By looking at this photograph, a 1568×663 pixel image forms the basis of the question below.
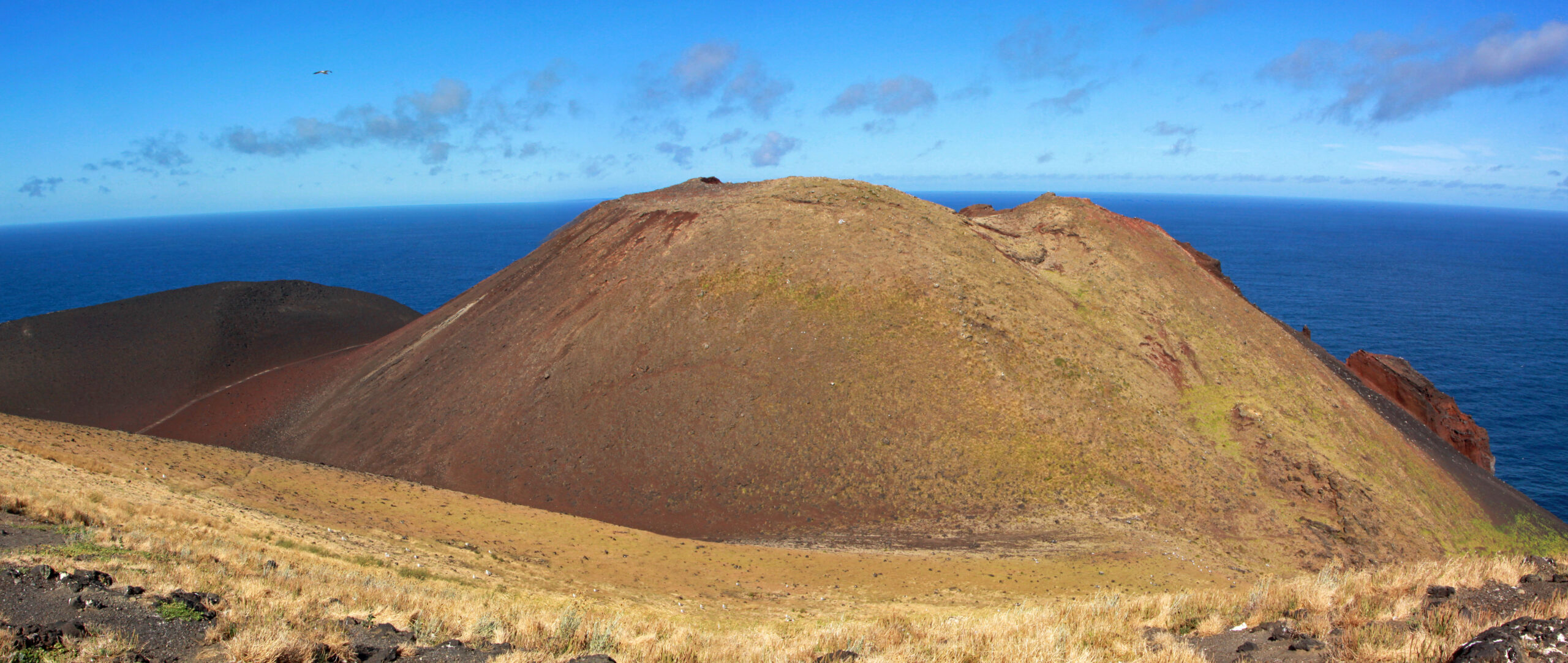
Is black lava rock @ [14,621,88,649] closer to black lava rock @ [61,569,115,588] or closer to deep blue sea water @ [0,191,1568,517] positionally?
black lava rock @ [61,569,115,588]

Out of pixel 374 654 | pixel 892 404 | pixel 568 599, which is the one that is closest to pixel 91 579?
pixel 374 654

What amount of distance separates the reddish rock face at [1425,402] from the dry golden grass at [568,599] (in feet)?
→ 78.9

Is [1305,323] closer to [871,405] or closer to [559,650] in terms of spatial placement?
[871,405]

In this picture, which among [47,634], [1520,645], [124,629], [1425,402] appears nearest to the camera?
[1520,645]

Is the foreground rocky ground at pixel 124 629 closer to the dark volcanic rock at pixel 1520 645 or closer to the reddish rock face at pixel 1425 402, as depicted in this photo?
the dark volcanic rock at pixel 1520 645

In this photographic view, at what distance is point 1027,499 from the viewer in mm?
20891

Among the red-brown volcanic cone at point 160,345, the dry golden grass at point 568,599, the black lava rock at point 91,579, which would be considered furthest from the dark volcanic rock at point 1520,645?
the red-brown volcanic cone at point 160,345

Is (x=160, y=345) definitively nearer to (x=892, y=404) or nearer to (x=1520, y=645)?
(x=892, y=404)

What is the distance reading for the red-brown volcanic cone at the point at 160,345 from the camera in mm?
36344

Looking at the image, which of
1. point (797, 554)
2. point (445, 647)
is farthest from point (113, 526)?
point (797, 554)

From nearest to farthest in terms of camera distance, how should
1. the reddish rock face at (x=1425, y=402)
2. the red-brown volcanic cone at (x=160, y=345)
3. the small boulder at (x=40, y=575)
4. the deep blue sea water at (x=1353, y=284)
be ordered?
the small boulder at (x=40, y=575), the reddish rock face at (x=1425, y=402), the red-brown volcanic cone at (x=160, y=345), the deep blue sea water at (x=1353, y=284)

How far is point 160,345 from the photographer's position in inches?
1572

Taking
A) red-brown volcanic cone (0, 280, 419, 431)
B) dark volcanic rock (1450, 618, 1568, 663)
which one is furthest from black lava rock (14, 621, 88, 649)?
red-brown volcanic cone (0, 280, 419, 431)

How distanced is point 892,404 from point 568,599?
12.6 meters
